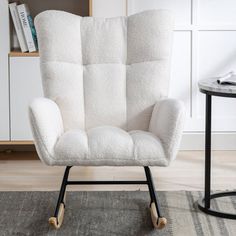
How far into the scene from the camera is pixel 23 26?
372 centimetres

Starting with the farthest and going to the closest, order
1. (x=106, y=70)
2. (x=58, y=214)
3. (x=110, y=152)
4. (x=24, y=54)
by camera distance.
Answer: (x=24, y=54), (x=106, y=70), (x=58, y=214), (x=110, y=152)

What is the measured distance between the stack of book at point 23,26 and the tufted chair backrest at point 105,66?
762 millimetres

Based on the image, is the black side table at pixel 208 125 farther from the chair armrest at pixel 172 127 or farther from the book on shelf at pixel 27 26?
the book on shelf at pixel 27 26

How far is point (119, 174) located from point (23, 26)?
3.37 feet

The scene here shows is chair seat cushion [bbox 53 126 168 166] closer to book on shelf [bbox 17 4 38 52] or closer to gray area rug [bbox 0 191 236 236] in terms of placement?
gray area rug [bbox 0 191 236 236]

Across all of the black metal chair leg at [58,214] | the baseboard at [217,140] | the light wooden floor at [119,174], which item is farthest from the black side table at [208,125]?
the baseboard at [217,140]

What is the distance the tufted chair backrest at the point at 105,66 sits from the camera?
9.66ft

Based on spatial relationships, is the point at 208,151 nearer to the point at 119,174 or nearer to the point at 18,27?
the point at 119,174

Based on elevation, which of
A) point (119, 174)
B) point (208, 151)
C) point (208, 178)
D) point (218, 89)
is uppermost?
point (218, 89)

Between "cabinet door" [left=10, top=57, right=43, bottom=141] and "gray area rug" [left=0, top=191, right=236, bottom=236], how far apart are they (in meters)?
0.73

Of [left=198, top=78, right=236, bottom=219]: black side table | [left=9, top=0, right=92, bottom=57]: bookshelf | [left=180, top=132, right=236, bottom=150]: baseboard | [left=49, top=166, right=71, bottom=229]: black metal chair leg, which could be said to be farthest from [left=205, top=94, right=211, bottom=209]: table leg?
[left=9, top=0, right=92, bottom=57]: bookshelf

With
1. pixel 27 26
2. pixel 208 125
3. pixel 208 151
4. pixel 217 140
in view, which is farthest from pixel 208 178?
pixel 27 26

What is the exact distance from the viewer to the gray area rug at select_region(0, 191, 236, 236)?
264cm

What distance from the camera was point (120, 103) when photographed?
9.83 feet
